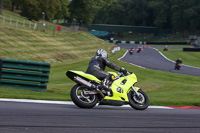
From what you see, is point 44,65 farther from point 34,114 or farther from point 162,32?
point 162,32

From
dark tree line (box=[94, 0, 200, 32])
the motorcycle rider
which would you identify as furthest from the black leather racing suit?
dark tree line (box=[94, 0, 200, 32])

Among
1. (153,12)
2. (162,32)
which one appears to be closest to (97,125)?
(162,32)

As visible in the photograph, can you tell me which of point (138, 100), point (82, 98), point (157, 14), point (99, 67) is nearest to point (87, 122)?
point (82, 98)

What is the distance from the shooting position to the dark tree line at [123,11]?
78500 mm

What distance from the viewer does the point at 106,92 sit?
32.2 ft

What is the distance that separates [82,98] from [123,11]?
511ft

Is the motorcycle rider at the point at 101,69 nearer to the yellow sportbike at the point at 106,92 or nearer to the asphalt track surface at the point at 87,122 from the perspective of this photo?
the yellow sportbike at the point at 106,92

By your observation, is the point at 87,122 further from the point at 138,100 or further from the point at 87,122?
the point at 138,100

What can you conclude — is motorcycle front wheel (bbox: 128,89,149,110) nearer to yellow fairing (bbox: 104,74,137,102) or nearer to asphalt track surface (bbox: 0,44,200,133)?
yellow fairing (bbox: 104,74,137,102)

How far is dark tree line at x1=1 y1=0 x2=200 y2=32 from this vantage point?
258 ft

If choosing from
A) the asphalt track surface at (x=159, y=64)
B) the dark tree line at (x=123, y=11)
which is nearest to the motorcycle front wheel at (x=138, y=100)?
the asphalt track surface at (x=159, y=64)

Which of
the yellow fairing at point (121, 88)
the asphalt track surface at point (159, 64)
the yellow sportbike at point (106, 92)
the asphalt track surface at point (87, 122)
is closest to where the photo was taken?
the asphalt track surface at point (87, 122)

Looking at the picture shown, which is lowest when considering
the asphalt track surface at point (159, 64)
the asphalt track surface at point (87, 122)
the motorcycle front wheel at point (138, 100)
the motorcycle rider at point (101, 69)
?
the asphalt track surface at point (159, 64)

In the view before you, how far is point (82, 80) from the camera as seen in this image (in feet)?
31.1
